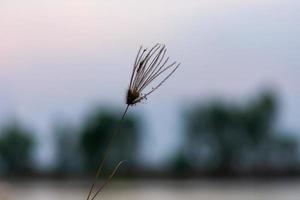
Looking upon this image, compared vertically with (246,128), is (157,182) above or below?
below

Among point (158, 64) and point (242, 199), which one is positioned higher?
point (158, 64)

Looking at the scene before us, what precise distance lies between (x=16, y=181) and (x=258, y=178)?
54.2 ft

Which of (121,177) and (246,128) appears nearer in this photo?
(121,177)

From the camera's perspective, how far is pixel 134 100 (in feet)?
5.47

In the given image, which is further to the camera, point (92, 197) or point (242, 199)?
point (242, 199)

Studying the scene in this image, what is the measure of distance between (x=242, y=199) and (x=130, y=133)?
1047 inches

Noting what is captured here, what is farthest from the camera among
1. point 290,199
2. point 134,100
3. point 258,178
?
point 258,178

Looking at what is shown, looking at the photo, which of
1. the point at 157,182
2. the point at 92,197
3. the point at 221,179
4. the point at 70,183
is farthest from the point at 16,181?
the point at 92,197

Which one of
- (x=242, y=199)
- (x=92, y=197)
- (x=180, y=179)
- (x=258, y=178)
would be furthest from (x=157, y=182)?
(x=92, y=197)

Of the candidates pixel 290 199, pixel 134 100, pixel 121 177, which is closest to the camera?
pixel 134 100

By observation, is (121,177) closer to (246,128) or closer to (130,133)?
(130,133)

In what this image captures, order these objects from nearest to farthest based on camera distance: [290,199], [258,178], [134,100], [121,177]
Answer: [134,100] → [290,199] → [121,177] → [258,178]

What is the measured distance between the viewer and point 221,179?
6838 centimetres

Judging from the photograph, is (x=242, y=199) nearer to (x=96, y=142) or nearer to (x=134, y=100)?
(x=96, y=142)
